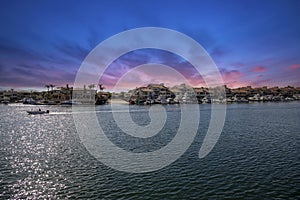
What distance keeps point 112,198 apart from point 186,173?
26.8ft

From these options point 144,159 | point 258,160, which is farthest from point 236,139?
point 144,159

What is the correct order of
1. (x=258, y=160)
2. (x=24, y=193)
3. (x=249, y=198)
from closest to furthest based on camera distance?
(x=249, y=198)
(x=24, y=193)
(x=258, y=160)

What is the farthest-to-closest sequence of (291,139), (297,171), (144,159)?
(291,139), (144,159), (297,171)

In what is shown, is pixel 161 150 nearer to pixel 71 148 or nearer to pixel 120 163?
pixel 120 163

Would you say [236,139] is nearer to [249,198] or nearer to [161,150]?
[161,150]

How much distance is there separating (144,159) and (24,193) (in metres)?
13.1

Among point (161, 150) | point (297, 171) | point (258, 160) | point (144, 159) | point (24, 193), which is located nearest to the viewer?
point (24, 193)

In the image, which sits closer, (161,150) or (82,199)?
(82,199)

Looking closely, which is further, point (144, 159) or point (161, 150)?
point (161, 150)

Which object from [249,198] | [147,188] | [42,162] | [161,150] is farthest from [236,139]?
[42,162]

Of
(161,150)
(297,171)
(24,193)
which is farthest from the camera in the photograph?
(161,150)

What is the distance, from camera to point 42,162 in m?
23.8

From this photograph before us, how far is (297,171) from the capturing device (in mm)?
19766

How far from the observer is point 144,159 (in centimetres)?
2502
